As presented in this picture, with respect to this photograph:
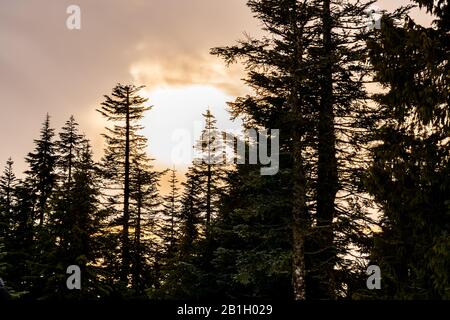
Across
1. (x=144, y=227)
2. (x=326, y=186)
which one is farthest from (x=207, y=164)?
(x=326, y=186)

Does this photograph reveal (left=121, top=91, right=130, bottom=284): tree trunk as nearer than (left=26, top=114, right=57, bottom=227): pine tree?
Yes

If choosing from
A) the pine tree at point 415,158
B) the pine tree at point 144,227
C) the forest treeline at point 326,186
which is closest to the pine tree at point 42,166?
the pine tree at point 144,227

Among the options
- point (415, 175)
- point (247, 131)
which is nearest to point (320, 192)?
point (247, 131)

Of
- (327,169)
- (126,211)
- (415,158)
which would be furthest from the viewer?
(126,211)

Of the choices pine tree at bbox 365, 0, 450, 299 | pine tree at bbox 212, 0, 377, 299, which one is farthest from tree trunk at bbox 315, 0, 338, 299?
pine tree at bbox 365, 0, 450, 299

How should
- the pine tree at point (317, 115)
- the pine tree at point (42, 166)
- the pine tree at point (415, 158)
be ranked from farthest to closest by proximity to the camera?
the pine tree at point (42, 166)
the pine tree at point (317, 115)
the pine tree at point (415, 158)

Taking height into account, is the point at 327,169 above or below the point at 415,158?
above

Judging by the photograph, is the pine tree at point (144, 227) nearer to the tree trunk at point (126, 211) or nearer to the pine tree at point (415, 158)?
the tree trunk at point (126, 211)

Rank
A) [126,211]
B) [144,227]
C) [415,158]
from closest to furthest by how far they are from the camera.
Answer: [415,158] → [126,211] → [144,227]

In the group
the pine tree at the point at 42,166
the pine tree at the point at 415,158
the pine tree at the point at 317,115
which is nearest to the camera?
the pine tree at the point at 415,158

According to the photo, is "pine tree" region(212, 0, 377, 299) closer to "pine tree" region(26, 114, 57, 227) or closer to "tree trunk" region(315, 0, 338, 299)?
"tree trunk" region(315, 0, 338, 299)

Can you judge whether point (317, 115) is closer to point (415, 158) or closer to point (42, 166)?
point (415, 158)

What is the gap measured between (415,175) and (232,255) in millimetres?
8631
